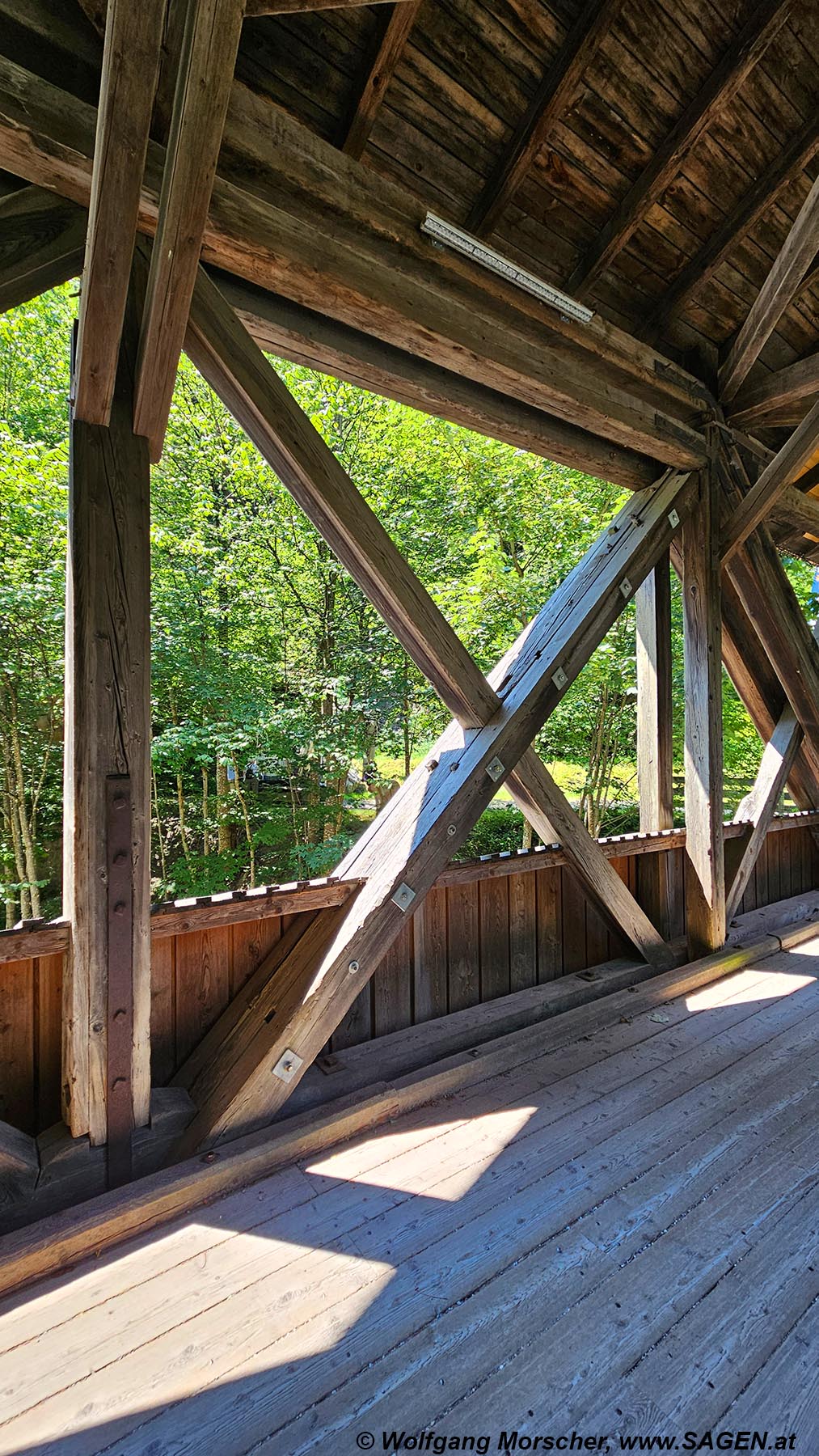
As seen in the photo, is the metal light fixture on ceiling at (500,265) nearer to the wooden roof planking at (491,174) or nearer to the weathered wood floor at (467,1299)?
the wooden roof planking at (491,174)

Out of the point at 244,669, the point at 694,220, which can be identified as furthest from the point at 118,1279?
the point at 244,669

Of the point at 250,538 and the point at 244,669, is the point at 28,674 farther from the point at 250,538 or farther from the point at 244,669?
the point at 250,538

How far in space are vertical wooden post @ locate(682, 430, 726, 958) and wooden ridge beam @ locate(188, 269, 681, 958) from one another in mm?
1530

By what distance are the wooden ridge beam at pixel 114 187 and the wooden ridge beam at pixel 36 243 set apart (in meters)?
0.16

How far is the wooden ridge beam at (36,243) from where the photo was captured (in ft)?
4.60

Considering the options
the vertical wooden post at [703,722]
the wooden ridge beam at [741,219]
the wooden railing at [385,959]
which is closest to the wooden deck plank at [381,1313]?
the wooden railing at [385,959]

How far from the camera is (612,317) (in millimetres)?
2828

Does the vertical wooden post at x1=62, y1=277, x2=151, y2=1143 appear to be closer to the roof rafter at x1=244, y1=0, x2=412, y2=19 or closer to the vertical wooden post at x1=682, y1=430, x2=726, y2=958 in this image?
the roof rafter at x1=244, y1=0, x2=412, y2=19

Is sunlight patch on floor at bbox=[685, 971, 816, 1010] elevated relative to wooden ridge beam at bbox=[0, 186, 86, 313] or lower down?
lower down

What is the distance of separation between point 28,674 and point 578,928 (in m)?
4.89

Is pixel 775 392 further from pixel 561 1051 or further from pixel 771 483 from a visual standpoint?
pixel 561 1051

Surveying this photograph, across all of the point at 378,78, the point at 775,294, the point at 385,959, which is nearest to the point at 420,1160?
the point at 385,959

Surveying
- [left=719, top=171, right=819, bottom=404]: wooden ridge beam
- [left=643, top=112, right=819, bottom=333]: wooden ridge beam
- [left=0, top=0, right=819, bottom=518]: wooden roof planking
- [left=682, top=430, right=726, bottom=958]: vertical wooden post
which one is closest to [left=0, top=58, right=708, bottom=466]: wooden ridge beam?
[left=0, top=0, right=819, bottom=518]: wooden roof planking

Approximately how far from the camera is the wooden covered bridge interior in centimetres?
123
